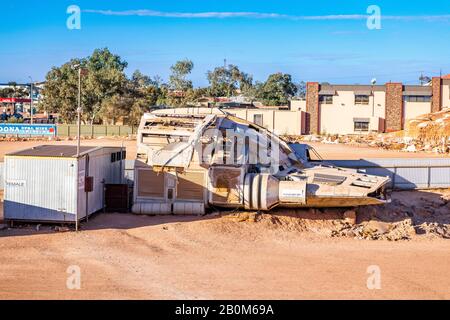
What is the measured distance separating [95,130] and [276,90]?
42442mm

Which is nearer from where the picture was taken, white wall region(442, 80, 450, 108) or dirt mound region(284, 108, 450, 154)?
dirt mound region(284, 108, 450, 154)

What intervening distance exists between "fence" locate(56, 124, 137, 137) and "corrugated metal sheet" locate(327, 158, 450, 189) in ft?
123

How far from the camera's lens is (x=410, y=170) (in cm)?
2869

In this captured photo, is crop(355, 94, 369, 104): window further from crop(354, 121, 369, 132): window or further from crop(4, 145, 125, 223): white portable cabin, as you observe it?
crop(4, 145, 125, 223): white portable cabin

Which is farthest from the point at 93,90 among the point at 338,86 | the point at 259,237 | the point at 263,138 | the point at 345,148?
the point at 259,237

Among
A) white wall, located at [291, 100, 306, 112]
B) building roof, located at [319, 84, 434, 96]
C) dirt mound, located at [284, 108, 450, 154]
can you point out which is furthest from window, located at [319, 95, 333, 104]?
dirt mound, located at [284, 108, 450, 154]

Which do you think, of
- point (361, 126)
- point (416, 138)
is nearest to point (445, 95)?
point (361, 126)

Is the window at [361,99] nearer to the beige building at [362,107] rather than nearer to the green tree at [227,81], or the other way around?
the beige building at [362,107]

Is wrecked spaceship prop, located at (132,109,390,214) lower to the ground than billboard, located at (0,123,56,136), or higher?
lower

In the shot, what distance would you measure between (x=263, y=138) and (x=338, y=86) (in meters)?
45.1

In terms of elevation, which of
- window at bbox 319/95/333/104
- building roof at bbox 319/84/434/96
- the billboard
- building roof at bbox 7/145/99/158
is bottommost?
building roof at bbox 7/145/99/158

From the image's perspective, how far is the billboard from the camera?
5858cm

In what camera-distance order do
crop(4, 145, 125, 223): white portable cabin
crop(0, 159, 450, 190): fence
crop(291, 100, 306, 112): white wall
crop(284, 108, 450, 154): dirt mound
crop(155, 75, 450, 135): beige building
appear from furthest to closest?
crop(291, 100, 306, 112): white wall
crop(155, 75, 450, 135): beige building
crop(284, 108, 450, 154): dirt mound
crop(0, 159, 450, 190): fence
crop(4, 145, 125, 223): white portable cabin

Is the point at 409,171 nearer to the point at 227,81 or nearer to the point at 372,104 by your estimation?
the point at 372,104
